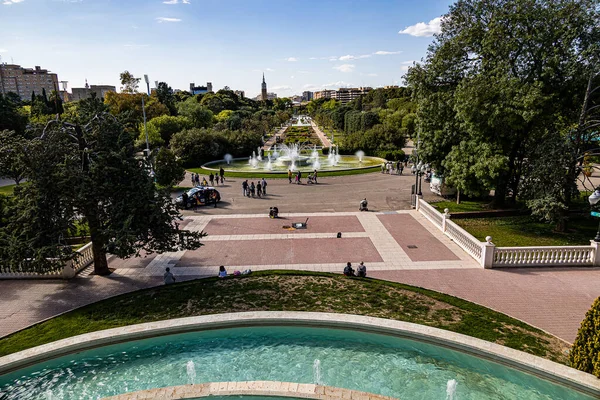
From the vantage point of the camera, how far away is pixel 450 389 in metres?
8.74

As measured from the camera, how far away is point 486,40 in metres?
20.2

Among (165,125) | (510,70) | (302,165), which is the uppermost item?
(510,70)

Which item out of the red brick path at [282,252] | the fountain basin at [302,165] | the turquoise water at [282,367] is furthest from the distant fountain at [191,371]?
the fountain basin at [302,165]

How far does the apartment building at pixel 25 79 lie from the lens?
168 meters

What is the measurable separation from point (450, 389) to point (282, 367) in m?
4.06

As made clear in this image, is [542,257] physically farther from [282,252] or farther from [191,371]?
[191,371]

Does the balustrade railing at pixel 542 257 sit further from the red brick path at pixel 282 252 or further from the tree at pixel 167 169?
the tree at pixel 167 169

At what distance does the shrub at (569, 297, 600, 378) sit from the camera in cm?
845

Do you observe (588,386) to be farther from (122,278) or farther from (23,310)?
(23,310)

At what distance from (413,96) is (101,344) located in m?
22.5

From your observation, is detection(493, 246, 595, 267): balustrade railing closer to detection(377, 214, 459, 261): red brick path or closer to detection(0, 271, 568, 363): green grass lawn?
detection(377, 214, 459, 261): red brick path

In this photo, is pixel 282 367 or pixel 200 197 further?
pixel 200 197

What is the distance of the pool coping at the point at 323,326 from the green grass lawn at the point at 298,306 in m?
0.43

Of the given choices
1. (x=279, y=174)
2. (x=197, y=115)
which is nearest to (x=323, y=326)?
(x=279, y=174)
